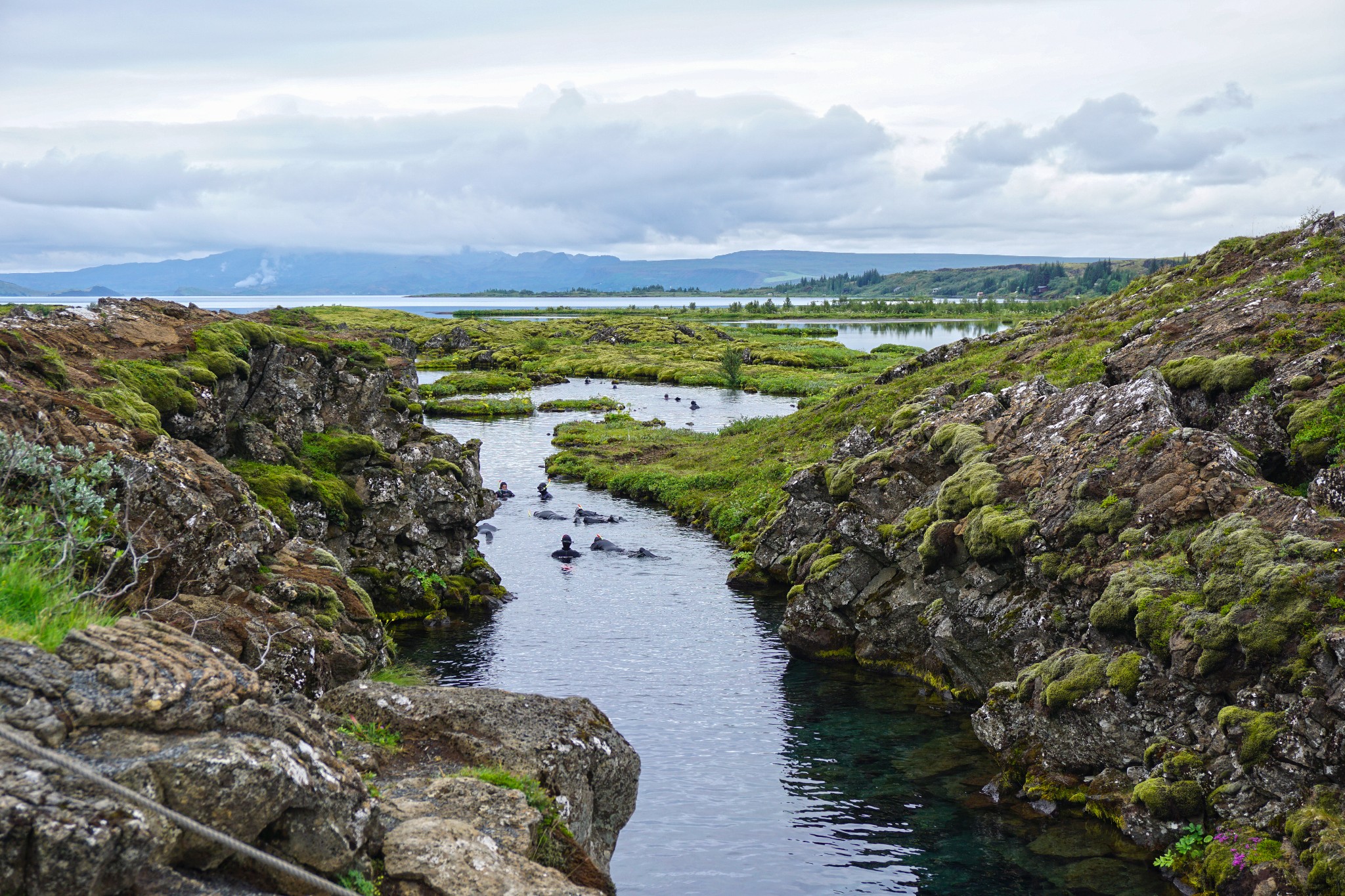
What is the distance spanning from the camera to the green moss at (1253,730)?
67.8 feet

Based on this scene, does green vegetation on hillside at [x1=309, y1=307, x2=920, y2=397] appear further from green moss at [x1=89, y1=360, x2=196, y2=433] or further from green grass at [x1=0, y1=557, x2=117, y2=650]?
green grass at [x1=0, y1=557, x2=117, y2=650]

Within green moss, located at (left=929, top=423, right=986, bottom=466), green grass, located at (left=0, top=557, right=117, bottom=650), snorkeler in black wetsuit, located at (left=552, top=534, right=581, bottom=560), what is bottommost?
snorkeler in black wetsuit, located at (left=552, top=534, right=581, bottom=560)

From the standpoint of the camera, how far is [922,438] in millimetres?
42719

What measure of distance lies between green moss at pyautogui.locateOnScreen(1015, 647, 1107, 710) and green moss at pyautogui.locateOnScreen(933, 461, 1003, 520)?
8019 mm

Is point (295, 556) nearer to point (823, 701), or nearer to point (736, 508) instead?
point (823, 701)

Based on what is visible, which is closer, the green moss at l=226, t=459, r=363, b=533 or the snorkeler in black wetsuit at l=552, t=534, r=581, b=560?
the green moss at l=226, t=459, r=363, b=533

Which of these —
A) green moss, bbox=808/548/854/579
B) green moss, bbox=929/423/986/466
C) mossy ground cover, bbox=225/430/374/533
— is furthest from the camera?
green moss, bbox=808/548/854/579

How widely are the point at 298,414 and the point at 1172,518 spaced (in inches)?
1398

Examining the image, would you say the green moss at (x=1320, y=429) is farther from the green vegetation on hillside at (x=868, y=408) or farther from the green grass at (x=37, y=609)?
the green grass at (x=37, y=609)

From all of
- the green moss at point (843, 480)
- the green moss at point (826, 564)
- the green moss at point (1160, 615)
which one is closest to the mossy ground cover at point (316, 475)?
the green moss at point (826, 564)

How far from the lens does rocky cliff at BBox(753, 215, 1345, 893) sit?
2108cm

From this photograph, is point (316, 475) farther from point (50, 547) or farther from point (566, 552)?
point (50, 547)

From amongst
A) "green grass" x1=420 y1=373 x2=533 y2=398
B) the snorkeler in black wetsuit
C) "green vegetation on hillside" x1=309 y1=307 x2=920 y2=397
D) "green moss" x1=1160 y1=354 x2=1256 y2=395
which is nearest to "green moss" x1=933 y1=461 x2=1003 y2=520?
"green moss" x1=1160 y1=354 x2=1256 y2=395

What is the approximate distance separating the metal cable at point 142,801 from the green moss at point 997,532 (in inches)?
1029
